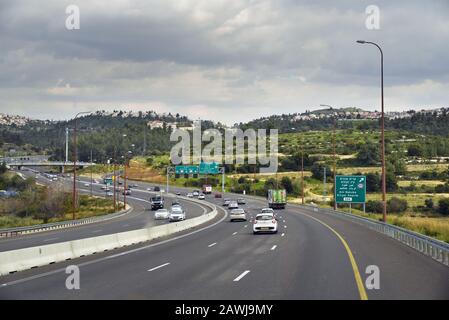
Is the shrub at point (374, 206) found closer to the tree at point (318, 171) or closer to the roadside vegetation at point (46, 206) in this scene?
the tree at point (318, 171)

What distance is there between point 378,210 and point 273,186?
131ft

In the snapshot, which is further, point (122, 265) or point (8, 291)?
point (122, 265)

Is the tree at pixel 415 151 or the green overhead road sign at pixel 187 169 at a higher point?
the tree at pixel 415 151

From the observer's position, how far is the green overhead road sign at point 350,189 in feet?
200

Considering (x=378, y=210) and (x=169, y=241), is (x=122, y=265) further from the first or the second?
(x=378, y=210)

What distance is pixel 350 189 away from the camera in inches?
2420

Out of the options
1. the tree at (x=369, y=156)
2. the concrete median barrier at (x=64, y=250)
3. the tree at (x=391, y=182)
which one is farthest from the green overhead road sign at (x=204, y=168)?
the concrete median barrier at (x=64, y=250)

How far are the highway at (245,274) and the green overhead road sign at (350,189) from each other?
100ft

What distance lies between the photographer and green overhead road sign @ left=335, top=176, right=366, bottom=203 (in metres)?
60.9

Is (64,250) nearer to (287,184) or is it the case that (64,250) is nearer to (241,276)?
(241,276)

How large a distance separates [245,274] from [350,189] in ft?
145
